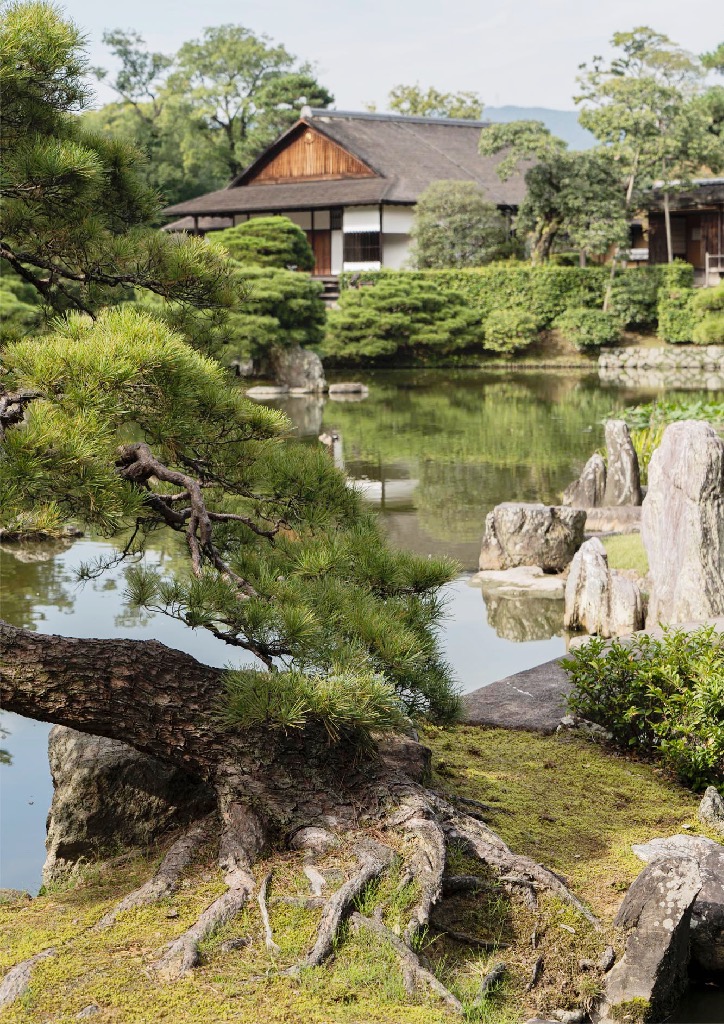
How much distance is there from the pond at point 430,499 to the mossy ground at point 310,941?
0.68 meters

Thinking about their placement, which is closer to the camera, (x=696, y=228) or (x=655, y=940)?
(x=655, y=940)

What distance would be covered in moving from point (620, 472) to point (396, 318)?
18595 mm

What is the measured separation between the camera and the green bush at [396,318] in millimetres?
31312

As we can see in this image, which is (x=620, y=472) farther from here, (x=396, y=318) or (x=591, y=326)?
(x=591, y=326)

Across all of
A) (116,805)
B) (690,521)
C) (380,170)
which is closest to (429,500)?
(690,521)

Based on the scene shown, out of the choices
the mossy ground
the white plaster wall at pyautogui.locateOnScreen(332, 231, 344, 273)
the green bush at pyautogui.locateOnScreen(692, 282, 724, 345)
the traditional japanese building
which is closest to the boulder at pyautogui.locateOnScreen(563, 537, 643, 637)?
the mossy ground

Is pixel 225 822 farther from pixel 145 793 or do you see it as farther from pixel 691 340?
pixel 691 340

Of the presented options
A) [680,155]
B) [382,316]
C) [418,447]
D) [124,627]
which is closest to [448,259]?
[382,316]

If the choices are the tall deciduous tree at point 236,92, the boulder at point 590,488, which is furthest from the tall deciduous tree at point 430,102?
the boulder at point 590,488

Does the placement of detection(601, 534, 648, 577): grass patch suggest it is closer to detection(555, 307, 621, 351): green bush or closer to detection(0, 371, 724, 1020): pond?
detection(0, 371, 724, 1020): pond

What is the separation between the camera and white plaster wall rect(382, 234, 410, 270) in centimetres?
3700

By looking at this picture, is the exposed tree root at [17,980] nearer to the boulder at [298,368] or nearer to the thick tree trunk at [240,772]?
the thick tree trunk at [240,772]

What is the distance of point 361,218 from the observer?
3672 cm

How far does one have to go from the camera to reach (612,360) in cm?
3175
